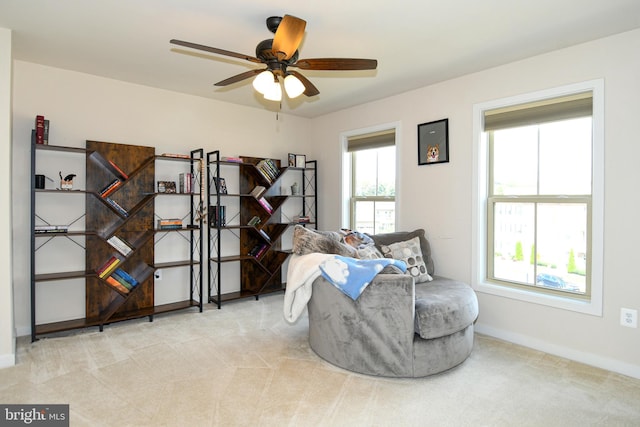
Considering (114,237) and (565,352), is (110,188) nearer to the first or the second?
(114,237)

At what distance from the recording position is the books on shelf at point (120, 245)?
3.62m

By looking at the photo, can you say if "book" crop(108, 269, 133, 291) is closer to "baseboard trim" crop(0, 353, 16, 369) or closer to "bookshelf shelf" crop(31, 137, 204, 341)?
"bookshelf shelf" crop(31, 137, 204, 341)

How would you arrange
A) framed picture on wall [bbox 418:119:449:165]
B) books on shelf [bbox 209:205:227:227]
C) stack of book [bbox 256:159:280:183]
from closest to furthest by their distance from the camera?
framed picture on wall [bbox 418:119:449:165] < books on shelf [bbox 209:205:227:227] < stack of book [bbox 256:159:280:183]

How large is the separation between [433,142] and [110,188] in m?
3.29

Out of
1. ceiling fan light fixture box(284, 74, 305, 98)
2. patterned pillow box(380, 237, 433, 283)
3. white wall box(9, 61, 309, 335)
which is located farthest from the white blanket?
white wall box(9, 61, 309, 335)

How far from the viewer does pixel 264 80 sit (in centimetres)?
238

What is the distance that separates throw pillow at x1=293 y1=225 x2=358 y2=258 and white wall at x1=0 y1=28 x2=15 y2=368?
217 centimetres

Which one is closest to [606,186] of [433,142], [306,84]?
[433,142]

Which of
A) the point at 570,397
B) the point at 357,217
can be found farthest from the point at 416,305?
the point at 357,217

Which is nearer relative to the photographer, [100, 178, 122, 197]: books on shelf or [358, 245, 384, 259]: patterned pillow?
[358, 245, 384, 259]: patterned pillow

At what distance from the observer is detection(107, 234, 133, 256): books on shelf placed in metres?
3.62

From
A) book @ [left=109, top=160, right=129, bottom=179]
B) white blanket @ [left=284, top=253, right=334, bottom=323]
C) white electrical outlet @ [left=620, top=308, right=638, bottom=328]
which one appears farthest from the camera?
book @ [left=109, top=160, right=129, bottom=179]

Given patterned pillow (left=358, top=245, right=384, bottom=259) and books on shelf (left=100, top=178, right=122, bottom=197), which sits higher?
books on shelf (left=100, top=178, right=122, bottom=197)

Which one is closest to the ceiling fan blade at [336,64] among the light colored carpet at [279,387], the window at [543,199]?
the window at [543,199]
